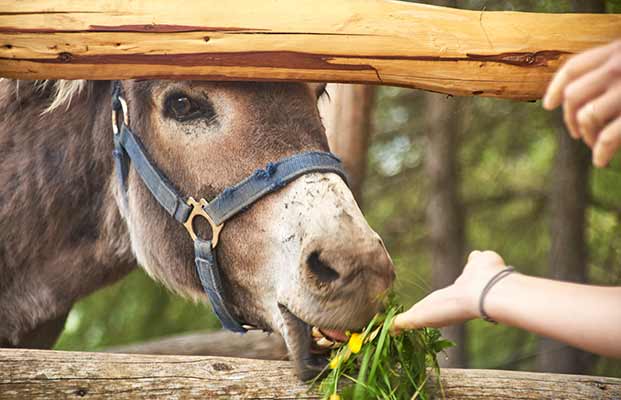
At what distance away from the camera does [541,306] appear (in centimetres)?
Answer: 124

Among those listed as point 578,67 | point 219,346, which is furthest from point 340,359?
point 219,346

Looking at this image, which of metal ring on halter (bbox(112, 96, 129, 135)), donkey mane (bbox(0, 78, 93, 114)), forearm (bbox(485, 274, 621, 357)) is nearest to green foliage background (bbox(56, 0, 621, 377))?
donkey mane (bbox(0, 78, 93, 114))

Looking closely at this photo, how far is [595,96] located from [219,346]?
3198 mm

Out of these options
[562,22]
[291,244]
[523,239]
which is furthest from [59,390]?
[523,239]

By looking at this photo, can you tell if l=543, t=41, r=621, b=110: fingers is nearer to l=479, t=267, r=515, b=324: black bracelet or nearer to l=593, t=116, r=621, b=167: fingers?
A: l=593, t=116, r=621, b=167: fingers

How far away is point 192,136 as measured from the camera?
7.07ft

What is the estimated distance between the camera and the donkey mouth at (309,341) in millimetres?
1803

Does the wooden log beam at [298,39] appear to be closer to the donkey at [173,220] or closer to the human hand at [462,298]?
the donkey at [173,220]

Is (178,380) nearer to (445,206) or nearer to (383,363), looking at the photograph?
(383,363)

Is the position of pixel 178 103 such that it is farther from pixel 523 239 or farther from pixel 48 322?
pixel 523 239

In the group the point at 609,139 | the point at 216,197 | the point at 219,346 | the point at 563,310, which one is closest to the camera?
the point at 609,139

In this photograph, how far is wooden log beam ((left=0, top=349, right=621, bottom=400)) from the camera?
160 cm

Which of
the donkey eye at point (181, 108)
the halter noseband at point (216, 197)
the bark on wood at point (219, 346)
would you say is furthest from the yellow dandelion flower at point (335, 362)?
the bark on wood at point (219, 346)

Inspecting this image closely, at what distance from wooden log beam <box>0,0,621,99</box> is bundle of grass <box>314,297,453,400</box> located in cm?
63
